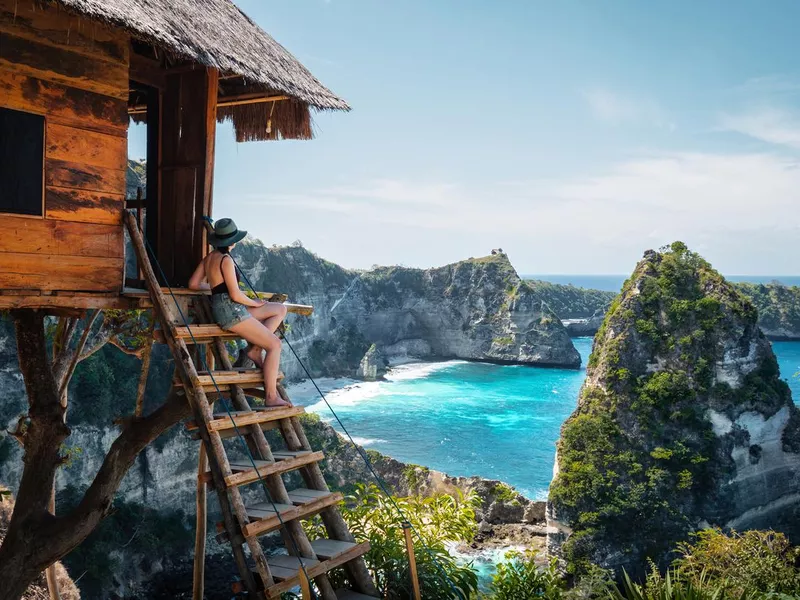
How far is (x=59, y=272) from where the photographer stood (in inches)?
234

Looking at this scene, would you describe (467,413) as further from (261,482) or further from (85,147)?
(261,482)

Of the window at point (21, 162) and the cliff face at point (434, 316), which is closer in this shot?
the window at point (21, 162)

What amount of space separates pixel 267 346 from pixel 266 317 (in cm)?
48

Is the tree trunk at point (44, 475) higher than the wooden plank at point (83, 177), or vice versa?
the wooden plank at point (83, 177)

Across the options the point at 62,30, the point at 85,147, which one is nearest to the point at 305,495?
the point at 85,147

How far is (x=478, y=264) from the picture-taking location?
102 metres

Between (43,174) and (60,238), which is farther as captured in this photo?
(60,238)

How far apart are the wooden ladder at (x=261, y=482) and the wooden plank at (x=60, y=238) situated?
0.90 feet

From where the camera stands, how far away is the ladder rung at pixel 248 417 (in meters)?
5.06

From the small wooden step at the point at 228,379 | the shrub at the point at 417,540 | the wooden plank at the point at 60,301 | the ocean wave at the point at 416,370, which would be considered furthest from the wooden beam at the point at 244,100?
the ocean wave at the point at 416,370

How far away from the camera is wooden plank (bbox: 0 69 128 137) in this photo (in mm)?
5477

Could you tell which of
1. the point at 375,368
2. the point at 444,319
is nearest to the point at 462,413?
the point at 375,368

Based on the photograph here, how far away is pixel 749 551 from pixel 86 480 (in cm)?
3108

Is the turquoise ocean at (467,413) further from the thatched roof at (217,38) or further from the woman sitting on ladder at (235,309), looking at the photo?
the woman sitting on ladder at (235,309)
